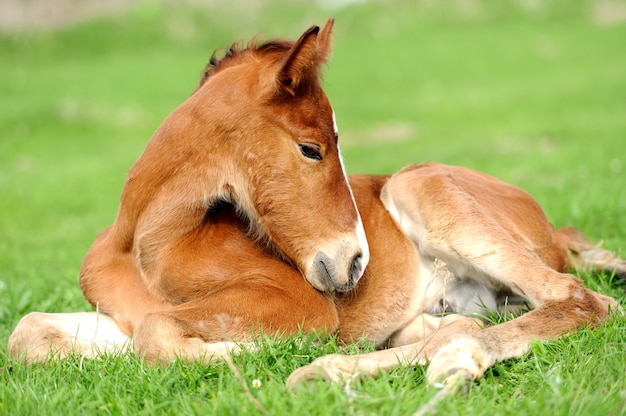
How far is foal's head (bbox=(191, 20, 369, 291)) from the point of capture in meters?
3.85

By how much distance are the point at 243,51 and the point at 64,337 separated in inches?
73.7

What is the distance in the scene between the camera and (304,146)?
12.7 ft

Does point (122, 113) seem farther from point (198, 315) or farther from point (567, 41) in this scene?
point (567, 41)

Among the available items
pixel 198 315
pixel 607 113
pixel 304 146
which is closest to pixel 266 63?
pixel 304 146

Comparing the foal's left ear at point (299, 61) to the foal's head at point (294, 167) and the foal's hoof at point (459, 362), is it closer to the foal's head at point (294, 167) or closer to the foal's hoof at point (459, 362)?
the foal's head at point (294, 167)

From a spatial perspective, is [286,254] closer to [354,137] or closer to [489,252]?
[489,252]

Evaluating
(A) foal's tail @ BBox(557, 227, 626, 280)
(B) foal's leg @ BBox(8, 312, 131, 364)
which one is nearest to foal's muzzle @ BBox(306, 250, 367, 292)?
(B) foal's leg @ BBox(8, 312, 131, 364)

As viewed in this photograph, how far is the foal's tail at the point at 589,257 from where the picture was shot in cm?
486

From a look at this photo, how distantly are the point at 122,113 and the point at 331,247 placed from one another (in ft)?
45.1

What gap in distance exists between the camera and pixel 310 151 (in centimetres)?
387

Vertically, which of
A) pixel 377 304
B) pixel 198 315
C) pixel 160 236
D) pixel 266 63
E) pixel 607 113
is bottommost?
pixel 607 113

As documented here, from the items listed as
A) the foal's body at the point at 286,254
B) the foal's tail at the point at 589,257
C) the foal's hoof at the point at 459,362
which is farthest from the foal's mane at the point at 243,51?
the foal's tail at the point at 589,257

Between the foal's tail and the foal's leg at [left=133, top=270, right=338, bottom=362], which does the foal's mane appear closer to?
the foal's leg at [left=133, top=270, right=338, bottom=362]

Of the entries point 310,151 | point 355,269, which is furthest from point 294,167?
point 355,269
